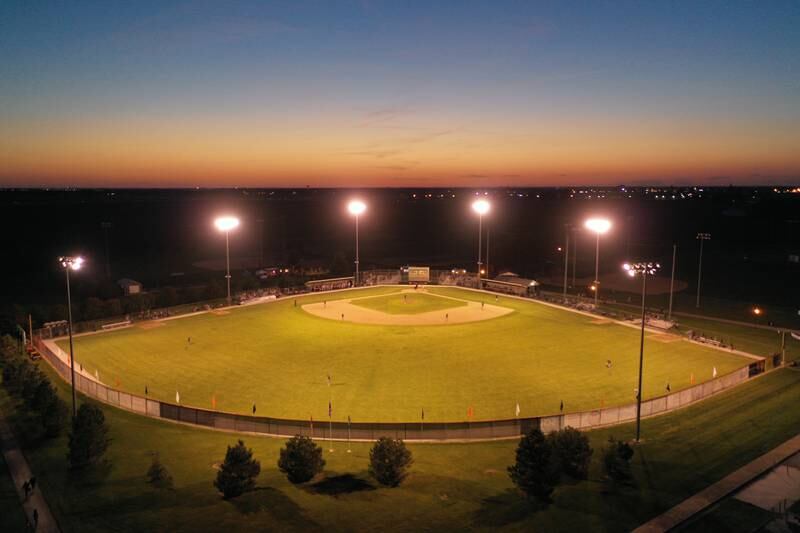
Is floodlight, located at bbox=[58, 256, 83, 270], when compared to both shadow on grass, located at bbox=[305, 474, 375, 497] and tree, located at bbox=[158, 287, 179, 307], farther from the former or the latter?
tree, located at bbox=[158, 287, 179, 307]

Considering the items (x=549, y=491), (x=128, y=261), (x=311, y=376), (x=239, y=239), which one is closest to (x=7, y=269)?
(x=128, y=261)

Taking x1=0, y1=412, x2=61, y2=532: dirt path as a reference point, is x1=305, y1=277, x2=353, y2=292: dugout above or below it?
above

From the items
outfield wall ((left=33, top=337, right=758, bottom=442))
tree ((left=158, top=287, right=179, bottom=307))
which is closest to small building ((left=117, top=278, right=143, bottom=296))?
tree ((left=158, top=287, right=179, bottom=307))

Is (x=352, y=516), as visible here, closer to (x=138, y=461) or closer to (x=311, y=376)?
(x=138, y=461)

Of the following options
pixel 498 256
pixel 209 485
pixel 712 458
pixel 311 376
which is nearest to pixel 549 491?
pixel 712 458

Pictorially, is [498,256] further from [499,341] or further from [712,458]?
[712,458]

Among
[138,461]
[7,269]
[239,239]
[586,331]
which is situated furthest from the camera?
[239,239]

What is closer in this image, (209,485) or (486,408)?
(209,485)

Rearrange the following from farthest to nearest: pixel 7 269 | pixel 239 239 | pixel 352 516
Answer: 1. pixel 239 239
2. pixel 7 269
3. pixel 352 516
